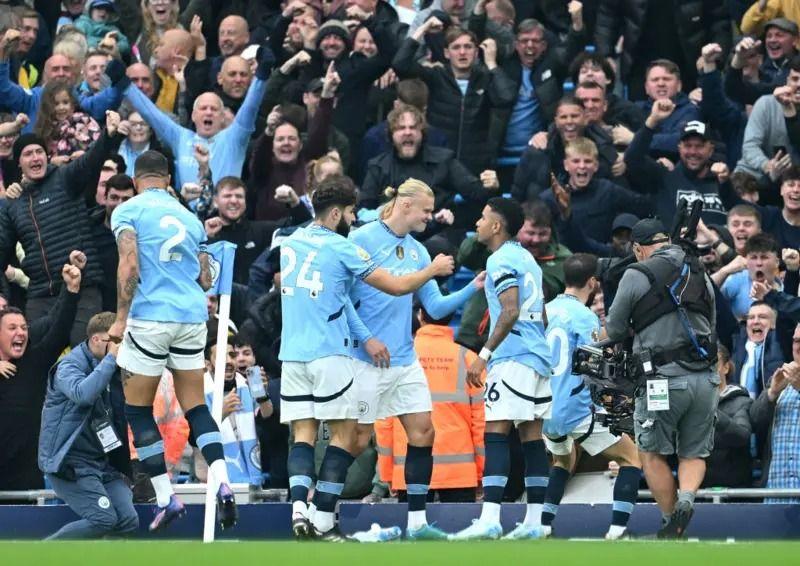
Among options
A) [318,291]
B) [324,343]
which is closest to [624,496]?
[324,343]

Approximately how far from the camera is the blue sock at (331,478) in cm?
1302

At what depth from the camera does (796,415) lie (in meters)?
14.7

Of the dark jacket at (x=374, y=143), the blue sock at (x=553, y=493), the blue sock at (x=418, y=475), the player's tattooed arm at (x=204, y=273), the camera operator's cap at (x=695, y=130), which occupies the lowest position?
the blue sock at (x=553, y=493)

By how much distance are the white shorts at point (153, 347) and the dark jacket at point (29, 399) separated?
339 cm

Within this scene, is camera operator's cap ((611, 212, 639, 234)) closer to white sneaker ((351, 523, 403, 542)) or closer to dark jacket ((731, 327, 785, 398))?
dark jacket ((731, 327, 785, 398))

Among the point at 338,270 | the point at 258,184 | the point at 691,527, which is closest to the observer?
the point at 338,270

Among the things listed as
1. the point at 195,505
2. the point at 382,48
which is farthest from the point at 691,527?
the point at 382,48

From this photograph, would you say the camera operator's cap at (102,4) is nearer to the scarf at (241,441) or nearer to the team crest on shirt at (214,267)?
the scarf at (241,441)

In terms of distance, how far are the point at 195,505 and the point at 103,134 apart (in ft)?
13.2

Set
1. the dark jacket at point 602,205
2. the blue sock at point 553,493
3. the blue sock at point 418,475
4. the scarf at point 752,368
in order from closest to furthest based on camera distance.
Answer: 1. the blue sock at point 418,475
2. the blue sock at point 553,493
3. the scarf at point 752,368
4. the dark jacket at point 602,205

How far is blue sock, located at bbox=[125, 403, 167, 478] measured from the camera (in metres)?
12.7

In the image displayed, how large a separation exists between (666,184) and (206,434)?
697 centimetres

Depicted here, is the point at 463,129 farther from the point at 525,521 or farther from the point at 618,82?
the point at 525,521

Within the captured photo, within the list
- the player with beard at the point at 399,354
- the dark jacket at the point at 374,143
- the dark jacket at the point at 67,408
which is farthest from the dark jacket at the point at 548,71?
the dark jacket at the point at 67,408
